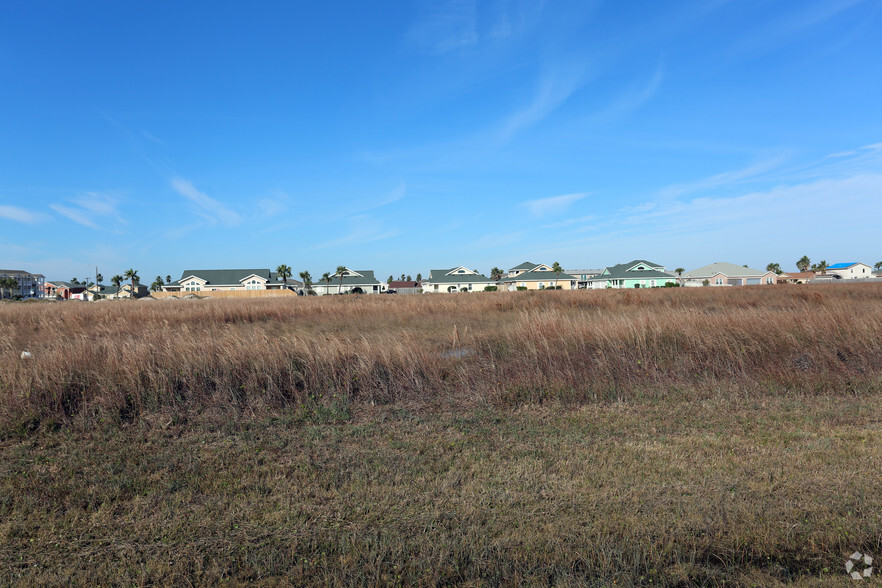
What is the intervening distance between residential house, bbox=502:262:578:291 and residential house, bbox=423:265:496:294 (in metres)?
3.89

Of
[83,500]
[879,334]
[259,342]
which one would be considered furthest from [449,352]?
[879,334]

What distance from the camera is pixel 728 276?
266ft

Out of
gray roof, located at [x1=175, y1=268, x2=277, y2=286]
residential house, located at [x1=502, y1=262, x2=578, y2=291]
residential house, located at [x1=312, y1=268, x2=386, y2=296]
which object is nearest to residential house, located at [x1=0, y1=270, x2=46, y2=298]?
gray roof, located at [x1=175, y1=268, x2=277, y2=286]

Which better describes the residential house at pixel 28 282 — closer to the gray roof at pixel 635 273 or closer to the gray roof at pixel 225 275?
the gray roof at pixel 225 275

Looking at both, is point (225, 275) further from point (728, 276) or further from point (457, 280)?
point (728, 276)

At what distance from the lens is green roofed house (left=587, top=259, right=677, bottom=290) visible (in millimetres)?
74125

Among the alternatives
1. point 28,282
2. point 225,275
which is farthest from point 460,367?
point 28,282

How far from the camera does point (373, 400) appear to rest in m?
A: 7.18

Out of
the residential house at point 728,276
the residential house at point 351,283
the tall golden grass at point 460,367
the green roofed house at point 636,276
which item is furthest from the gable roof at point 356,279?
the tall golden grass at point 460,367

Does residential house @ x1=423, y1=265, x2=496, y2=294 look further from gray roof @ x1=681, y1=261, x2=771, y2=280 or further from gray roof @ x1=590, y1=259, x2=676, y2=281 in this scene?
A: gray roof @ x1=681, y1=261, x2=771, y2=280

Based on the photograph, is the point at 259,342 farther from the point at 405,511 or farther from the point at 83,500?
the point at 405,511

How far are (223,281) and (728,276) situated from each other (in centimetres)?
8869

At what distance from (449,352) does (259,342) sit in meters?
3.74

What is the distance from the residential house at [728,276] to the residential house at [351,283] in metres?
55.5
